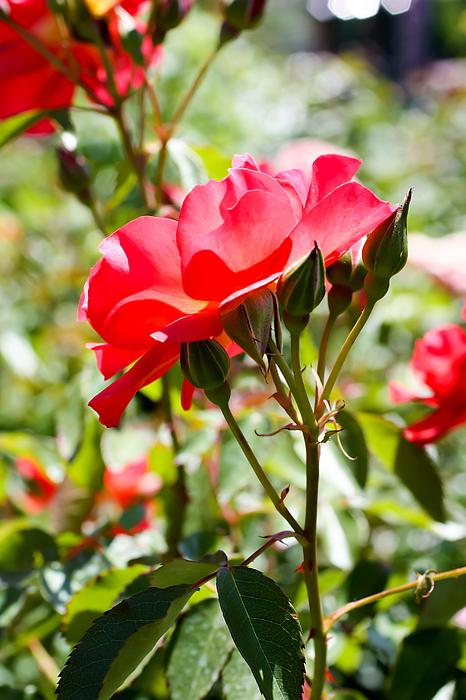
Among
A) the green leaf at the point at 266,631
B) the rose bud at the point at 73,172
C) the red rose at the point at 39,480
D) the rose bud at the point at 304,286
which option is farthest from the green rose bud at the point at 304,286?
the red rose at the point at 39,480

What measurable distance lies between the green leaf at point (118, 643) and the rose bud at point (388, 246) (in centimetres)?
17

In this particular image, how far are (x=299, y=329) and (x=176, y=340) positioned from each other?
0.21ft

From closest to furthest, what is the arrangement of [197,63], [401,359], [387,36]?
[401,359]
[197,63]
[387,36]

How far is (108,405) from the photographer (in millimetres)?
381

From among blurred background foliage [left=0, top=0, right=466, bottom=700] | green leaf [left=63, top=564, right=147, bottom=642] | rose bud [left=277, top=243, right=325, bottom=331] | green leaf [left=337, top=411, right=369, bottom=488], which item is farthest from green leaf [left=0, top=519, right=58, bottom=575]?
rose bud [left=277, top=243, right=325, bottom=331]

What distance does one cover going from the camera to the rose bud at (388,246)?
40cm

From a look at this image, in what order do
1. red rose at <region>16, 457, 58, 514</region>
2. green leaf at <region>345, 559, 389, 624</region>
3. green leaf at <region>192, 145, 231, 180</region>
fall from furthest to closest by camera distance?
red rose at <region>16, 457, 58, 514</region>
green leaf at <region>192, 145, 231, 180</region>
green leaf at <region>345, 559, 389, 624</region>

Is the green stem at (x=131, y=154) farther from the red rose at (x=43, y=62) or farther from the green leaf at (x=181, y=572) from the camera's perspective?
the green leaf at (x=181, y=572)

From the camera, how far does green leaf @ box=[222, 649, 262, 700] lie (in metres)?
0.43

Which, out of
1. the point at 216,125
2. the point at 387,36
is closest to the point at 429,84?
the point at 216,125

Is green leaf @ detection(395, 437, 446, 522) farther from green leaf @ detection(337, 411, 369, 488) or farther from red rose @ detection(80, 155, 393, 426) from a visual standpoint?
red rose @ detection(80, 155, 393, 426)

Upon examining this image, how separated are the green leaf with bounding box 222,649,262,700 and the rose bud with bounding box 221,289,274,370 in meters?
0.17

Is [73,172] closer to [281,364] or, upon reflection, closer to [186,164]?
[186,164]

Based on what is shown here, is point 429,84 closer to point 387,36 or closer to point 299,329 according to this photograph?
point 299,329
